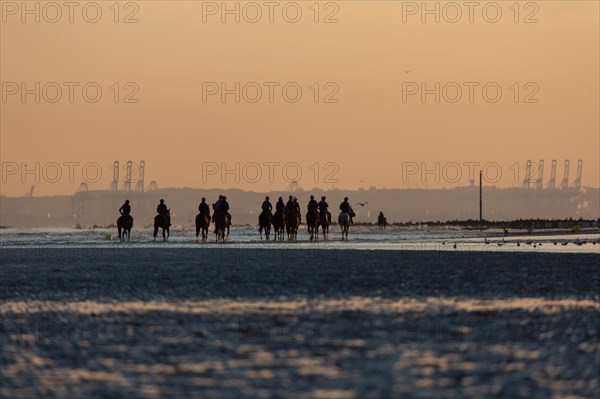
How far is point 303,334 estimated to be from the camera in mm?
13500

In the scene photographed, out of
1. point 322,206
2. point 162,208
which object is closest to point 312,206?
point 322,206

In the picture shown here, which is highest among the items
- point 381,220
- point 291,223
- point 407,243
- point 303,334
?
point 381,220

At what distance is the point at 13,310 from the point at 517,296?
7.58 meters

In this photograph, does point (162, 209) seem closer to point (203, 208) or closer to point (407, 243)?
point (203, 208)

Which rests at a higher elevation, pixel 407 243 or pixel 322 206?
pixel 322 206

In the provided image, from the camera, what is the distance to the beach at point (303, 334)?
32.9 ft

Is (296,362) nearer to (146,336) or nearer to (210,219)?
(146,336)

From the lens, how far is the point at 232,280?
23.2m

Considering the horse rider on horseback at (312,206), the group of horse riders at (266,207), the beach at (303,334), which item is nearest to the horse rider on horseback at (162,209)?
the group of horse riders at (266,207)

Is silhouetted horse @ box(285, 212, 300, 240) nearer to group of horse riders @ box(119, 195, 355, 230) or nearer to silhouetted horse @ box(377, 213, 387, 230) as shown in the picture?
group of horse riders @ box(119, 195, 355, 230)

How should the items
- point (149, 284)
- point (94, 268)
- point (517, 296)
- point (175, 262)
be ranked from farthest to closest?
point (175, 262) < point (94, 268) < point (149, 284) < point (517, 296)

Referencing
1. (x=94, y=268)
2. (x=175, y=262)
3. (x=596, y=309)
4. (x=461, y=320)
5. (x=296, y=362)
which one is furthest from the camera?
(x=175, y=262)

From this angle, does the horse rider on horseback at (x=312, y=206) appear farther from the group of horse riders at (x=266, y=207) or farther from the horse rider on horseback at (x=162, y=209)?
the horse rider on horseback at (x=162, y=209)

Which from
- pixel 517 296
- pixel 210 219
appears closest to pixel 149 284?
pixel 517 296
